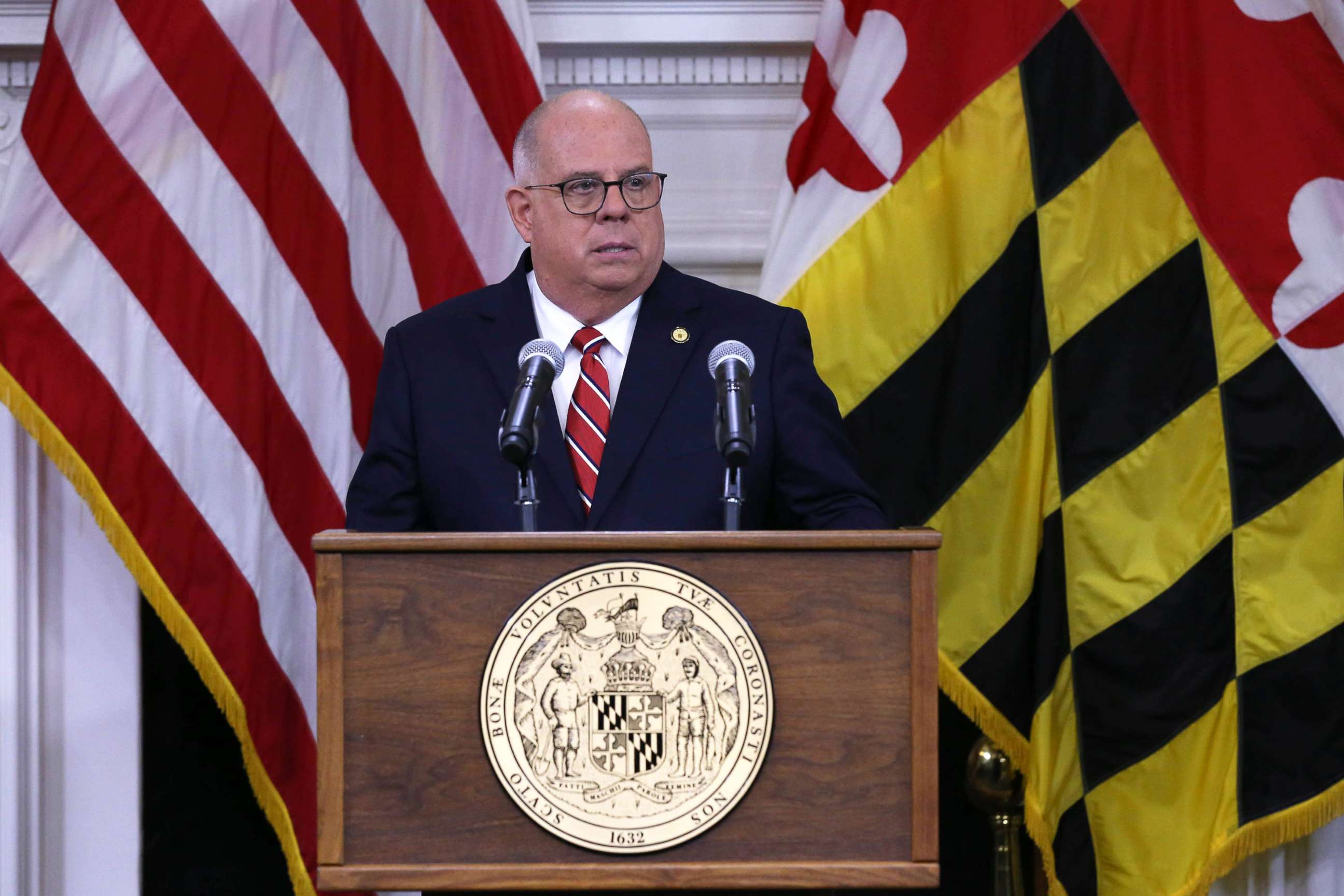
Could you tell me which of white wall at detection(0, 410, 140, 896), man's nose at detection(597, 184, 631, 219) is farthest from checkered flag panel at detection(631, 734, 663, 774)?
white wall at detection(0, 410, 140, 896)

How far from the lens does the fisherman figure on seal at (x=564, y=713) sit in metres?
1.34

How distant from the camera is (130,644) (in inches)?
108

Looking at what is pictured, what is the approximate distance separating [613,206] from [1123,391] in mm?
1021

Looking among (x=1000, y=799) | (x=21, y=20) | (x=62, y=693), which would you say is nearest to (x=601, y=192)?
(x=1000, y=799)

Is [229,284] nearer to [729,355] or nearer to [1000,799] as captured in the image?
[729,355]

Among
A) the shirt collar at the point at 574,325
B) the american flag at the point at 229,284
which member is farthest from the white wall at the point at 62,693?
the shirt collar at the point at 574,325

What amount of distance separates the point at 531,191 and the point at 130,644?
4.43ft

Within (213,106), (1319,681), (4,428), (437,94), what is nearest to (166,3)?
(213,106)

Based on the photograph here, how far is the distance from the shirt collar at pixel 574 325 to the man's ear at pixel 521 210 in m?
0.13

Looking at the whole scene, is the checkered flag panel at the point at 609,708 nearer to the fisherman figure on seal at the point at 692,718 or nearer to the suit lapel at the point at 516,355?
the fisherman figure on seal at the point at 692,718

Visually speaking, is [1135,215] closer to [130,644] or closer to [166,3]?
[166,3]

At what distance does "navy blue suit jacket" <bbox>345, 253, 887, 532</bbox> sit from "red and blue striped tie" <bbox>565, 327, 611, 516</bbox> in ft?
0.10

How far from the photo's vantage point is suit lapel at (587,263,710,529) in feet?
5.77

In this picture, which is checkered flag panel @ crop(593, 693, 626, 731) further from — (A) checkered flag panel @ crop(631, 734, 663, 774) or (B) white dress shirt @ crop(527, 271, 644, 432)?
(B) white dress shirt @ crop(527, 271, 644, 432)
